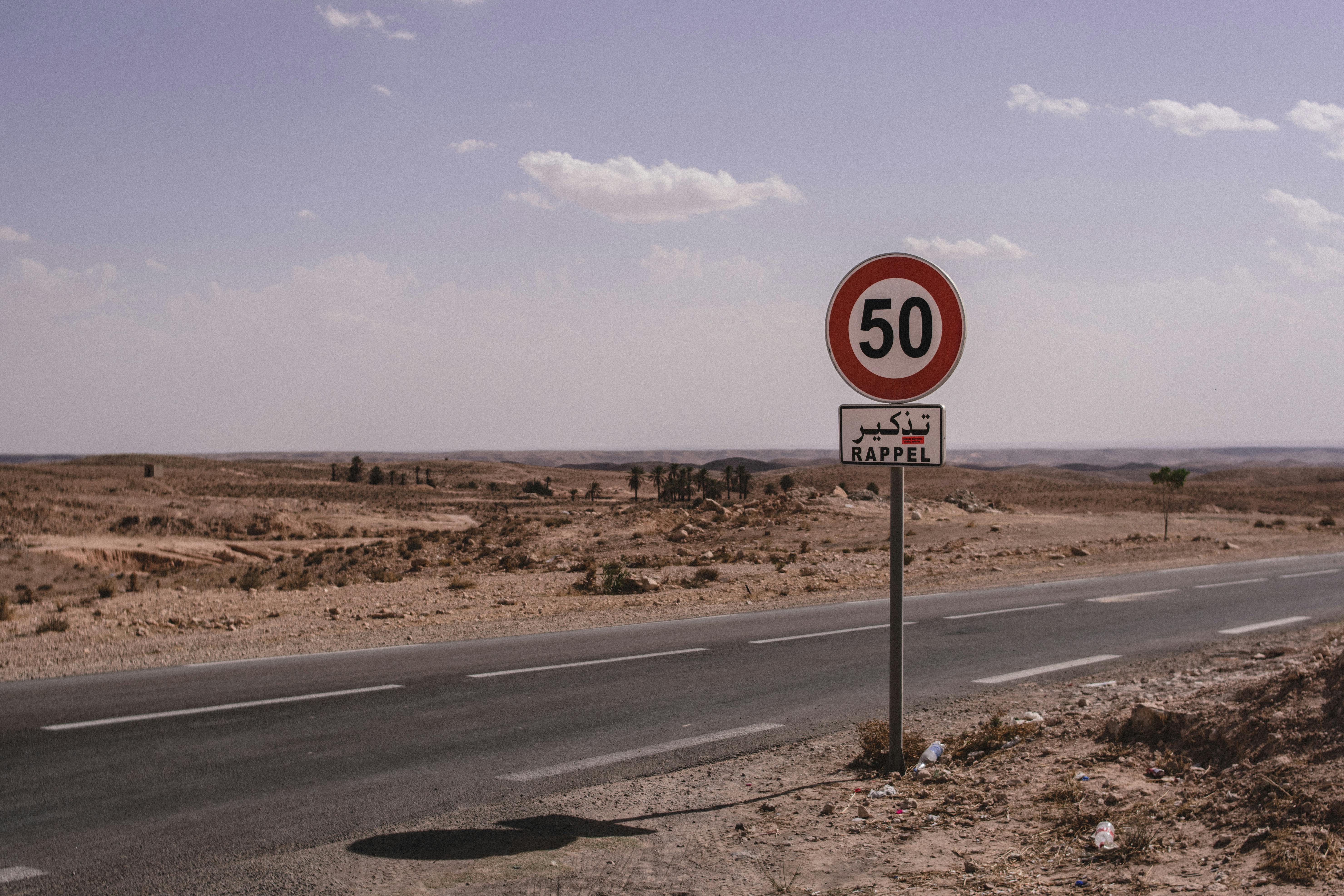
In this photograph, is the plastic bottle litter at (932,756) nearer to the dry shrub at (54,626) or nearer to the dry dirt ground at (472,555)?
the dry dirt ground at (472,555)

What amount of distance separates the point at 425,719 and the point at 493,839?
3009 mm

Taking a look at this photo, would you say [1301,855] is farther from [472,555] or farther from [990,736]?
[472,555]

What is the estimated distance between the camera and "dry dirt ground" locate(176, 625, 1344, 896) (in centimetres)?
423

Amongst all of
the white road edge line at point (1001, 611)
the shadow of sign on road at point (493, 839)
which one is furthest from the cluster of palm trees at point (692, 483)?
the shadow of sign on road at point (493, 839)

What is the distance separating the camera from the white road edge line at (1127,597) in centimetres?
1614

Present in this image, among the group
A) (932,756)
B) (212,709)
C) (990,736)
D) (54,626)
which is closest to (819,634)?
(990,736)

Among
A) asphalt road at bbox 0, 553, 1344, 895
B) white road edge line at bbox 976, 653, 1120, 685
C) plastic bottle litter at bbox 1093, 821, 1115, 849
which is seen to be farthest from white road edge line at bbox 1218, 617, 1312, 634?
plastic bottle litter at bbox 1093, 821, 1115, 849

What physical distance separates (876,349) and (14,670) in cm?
985

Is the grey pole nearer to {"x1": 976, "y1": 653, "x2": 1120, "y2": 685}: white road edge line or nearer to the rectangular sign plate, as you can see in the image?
the rectangular sign plate

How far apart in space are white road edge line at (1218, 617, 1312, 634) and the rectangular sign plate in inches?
360

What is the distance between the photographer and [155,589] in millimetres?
22828

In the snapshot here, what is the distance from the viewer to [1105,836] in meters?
4.57

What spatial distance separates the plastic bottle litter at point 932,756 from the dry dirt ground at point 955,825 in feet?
0.35

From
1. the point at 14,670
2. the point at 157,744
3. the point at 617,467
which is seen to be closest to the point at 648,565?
the point at 14,670
